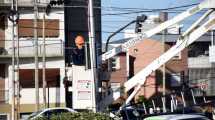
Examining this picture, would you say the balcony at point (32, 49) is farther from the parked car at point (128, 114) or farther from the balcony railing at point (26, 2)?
the parked car at point (128, 114)

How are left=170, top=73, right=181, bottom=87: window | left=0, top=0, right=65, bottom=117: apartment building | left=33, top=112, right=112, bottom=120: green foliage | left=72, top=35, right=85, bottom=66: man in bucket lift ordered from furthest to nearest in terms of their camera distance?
1. left=170, top=73, right=181, bottom=87: window
2. left=0, top=0, right=65, bottom=117: apartment building
3. left=72, top=35, right=85, bottom=66: man in bucket lift
4. left=33, top=112, right=112, bottom=120: green foliage

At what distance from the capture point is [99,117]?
1916 cm

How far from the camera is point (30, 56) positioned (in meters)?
56.3

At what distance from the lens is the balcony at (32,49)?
55.9 meters

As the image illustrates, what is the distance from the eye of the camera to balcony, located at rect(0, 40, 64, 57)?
55906 millimetres

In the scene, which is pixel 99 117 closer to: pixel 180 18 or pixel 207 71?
pixel 180 18

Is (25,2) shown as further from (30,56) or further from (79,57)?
(79,57)

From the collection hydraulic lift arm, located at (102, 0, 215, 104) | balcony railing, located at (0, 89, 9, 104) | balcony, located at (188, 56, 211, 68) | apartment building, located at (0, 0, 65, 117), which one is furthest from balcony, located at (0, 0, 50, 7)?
hydraulic lift arm, located at (102, 0, 215, 104)

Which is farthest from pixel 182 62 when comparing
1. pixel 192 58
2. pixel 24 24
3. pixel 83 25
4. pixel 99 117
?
pixel 99 117

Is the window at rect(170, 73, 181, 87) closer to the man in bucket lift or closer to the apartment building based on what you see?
the apartment building

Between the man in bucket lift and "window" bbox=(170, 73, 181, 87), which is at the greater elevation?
the man in bucket lift

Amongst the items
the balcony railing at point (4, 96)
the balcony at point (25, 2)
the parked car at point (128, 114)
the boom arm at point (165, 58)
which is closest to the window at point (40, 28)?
the balcony at point (25, 2)

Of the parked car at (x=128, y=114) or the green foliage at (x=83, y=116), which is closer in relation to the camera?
the green foliage at (x=83, y=116)

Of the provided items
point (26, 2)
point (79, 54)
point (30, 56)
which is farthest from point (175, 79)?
point (79, 54)
